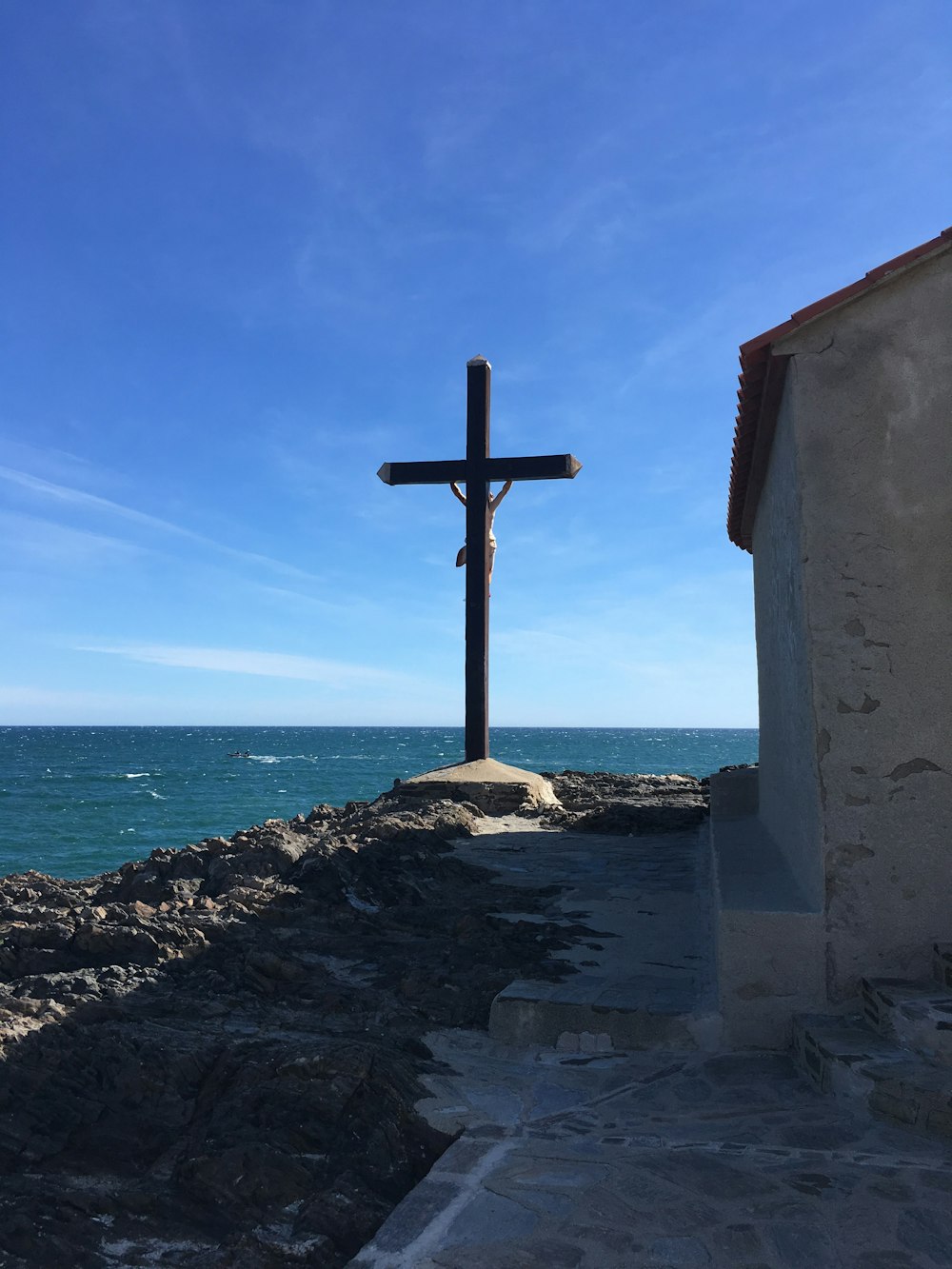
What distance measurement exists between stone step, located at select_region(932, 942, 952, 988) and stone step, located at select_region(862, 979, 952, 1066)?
1.9 inches

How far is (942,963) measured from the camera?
4332 millimetres

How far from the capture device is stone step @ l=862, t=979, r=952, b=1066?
149 inches

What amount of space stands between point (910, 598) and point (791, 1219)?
2853 mm

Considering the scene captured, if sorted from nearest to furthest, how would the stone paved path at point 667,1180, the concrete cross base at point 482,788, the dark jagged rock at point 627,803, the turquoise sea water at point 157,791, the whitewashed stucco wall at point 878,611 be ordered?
the stone paved path at point 667,1180
the whitewashed stucco wall at point 878,611
the dark jagged rock at point 627,803
the concrete cross base at point 482,788
the turquoise sea water at point 157,791

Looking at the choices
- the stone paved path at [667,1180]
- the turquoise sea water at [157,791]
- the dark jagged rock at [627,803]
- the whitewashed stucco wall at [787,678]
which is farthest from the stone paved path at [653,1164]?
the turquoise sea water at [157,791]

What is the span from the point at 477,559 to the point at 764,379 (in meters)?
7.66

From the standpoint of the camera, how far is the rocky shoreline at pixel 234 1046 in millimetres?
3023

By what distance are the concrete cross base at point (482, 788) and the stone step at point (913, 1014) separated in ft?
25.2

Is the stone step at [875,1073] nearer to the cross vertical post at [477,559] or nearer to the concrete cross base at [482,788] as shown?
the concrete cross base at [482,788]

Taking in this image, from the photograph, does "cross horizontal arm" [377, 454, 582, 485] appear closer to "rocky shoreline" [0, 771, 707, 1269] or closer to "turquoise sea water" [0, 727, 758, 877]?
"rocky shoreline" [0, 771, 707, 1269]

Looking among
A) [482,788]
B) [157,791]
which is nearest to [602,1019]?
[482,788]

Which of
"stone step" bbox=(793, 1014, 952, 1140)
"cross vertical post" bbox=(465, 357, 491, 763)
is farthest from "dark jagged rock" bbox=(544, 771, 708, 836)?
"stone step" bbox=(793, 1014, 952, 1140)

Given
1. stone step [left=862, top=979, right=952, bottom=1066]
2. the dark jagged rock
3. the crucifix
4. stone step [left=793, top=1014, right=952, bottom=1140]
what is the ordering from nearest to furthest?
stone step [left=793, top=1014, right=952, bottom=1140], stone step [left=862, top=979, right=952, bottom=1066], the dark jagged rock, the crucifix

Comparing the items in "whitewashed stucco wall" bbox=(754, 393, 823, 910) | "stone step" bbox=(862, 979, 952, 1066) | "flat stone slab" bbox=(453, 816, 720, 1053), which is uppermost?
"whitewashed stucco wall" bbox=(754, 393, 823, 910)
